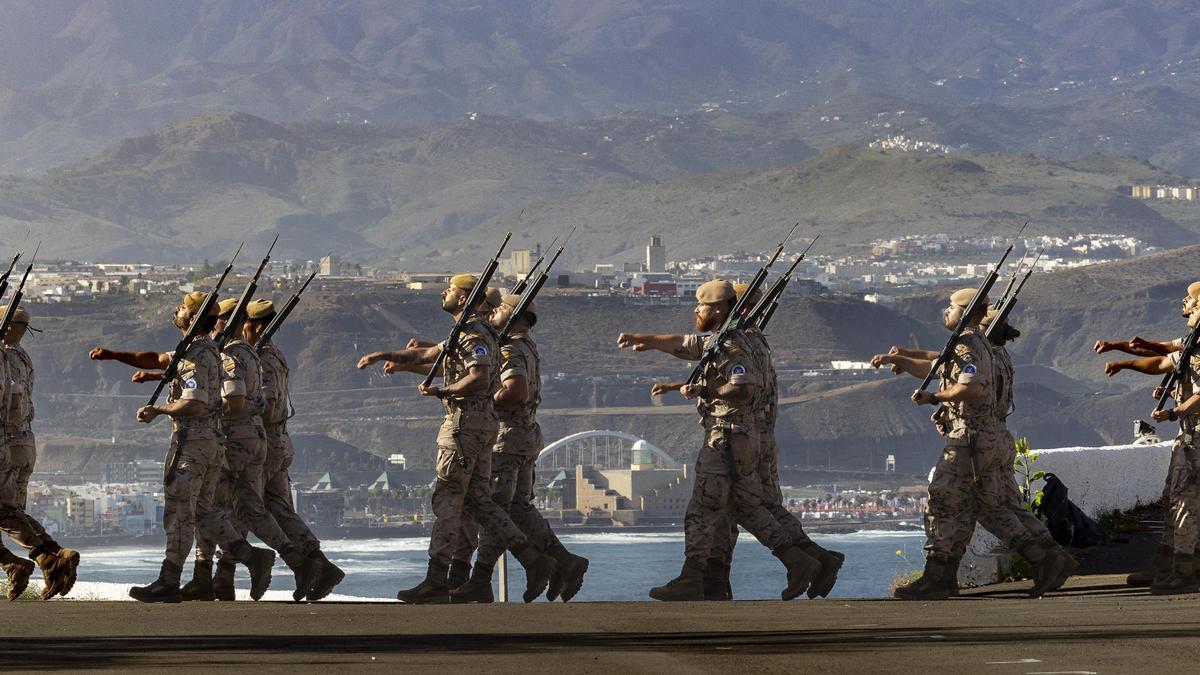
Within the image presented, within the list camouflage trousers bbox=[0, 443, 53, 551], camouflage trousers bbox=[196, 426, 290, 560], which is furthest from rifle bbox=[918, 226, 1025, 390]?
camouflage trousers bbox=[0, 443, 53, 551]

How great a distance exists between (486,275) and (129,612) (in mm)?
3847

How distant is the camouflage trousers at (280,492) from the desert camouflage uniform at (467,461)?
0.84m

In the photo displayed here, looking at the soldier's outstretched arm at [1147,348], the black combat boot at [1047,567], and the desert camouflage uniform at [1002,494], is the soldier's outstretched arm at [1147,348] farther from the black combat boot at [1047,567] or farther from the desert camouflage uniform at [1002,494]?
the black combat boot at [1047,567]

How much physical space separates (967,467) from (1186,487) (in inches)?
54.3

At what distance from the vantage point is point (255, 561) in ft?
52.6

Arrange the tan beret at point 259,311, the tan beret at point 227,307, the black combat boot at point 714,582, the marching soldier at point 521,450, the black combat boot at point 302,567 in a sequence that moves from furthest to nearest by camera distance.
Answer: the tan beret at point 259,311 < the marching soldier at point 521,450 < the tan beret at point 227,307 < the black combat boot at point 714,582 < the black combat boot at point 302,567

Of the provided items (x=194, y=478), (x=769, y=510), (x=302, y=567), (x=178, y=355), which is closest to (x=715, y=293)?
(x=769, y=510)

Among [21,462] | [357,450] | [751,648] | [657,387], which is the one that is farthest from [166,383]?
[357,450]

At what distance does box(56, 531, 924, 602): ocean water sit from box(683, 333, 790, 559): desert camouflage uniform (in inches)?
2295

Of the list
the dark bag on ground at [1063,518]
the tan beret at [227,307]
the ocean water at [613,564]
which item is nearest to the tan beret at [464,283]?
the tan beret at [227,307]

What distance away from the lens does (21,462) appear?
636 inches

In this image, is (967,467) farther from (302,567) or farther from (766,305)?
(302,567)

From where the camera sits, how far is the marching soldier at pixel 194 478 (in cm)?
1583

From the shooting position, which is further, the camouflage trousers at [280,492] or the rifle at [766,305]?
the rifle at [766,305]
